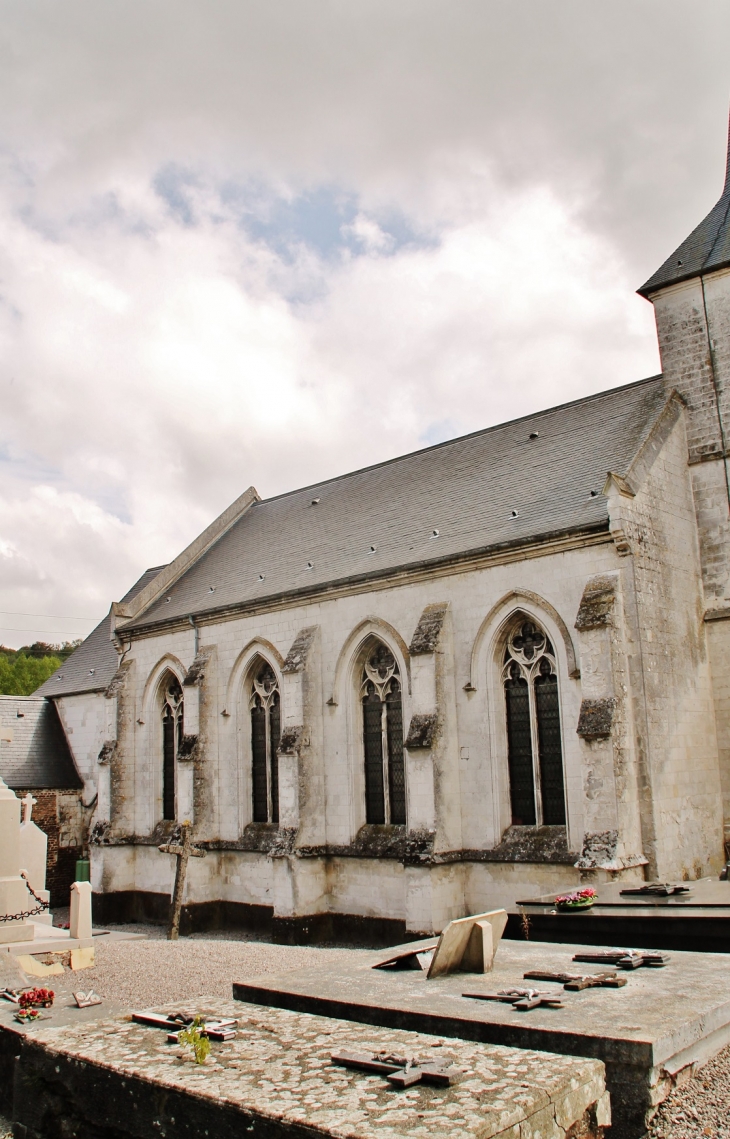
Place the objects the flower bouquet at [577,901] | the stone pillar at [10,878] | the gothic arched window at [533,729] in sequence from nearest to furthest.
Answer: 1. the flower bouquet at [577,901]
2. the stone pillar at [10,878]
3. the gothic arched window at [533,729]

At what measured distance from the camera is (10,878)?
1044cm

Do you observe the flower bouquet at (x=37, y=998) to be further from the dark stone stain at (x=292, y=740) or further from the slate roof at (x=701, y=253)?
the slate roof at (x=701, y=253)

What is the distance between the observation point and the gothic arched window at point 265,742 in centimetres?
2050

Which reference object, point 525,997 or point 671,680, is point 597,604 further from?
point 525,997

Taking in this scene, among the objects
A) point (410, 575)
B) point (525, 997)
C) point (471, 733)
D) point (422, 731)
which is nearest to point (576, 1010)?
point (525, 997)

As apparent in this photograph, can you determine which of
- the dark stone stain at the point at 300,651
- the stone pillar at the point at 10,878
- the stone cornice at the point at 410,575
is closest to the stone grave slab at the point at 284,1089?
the stone pillar at the point at 10,878

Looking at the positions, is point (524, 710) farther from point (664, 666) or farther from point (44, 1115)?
point (44, 1115)

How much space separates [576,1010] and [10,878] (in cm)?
726

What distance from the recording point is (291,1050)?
4.68 metres

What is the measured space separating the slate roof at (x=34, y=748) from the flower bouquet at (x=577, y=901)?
19998mm

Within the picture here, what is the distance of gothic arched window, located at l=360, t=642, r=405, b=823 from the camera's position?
18.0m

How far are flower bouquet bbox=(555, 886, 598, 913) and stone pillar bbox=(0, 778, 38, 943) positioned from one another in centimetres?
621

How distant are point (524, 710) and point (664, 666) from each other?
2.56 m

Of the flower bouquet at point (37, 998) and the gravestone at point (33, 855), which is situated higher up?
the gravestone at point (33, 855)
